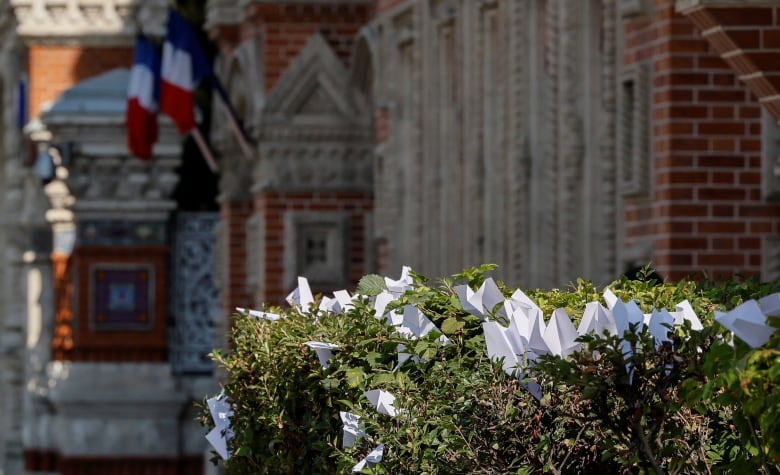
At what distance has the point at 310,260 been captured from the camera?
17766mm

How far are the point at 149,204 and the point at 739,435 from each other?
16835mm

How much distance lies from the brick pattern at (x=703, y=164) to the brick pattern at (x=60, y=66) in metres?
13.1

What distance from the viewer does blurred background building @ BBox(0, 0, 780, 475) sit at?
386 inches

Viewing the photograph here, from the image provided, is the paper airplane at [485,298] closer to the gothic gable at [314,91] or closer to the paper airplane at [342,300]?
→ the paper airplane at [342,300]

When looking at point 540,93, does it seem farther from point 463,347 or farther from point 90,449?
point 90,449

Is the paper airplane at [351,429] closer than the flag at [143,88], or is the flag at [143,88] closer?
the paper airplane at [351,429]

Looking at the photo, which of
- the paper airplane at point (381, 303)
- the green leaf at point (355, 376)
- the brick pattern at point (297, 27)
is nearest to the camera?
the green leaf at point (355, 376)

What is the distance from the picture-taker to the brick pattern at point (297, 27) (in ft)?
57.2

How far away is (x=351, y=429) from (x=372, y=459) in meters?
0.20

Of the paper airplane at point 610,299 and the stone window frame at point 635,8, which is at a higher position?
the stone window frame at point 635,8

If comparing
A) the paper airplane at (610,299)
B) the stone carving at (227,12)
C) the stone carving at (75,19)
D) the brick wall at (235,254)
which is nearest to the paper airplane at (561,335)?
the paper airplane at (610,299)

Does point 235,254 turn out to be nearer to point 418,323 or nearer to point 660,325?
point 418,323

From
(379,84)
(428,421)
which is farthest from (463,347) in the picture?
(379,84)

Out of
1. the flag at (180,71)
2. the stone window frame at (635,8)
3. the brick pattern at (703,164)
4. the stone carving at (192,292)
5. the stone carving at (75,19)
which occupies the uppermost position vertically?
the stone carving at (75,19)
